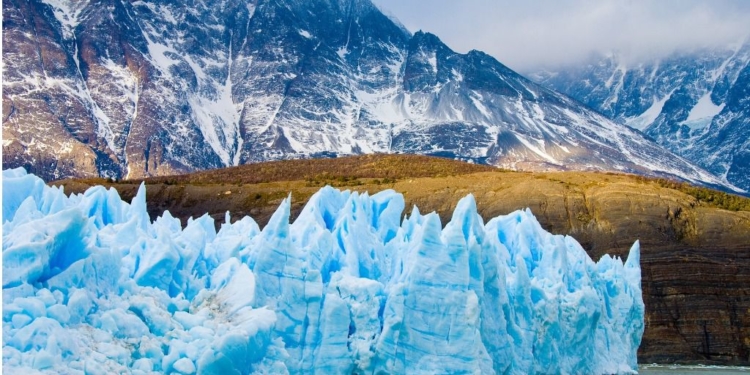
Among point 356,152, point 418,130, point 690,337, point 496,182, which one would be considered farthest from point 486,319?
point 418,130

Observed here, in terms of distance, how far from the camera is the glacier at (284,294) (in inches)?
697

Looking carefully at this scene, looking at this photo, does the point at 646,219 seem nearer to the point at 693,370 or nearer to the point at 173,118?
the point at 693,370

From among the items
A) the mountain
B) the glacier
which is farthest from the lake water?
the mountain

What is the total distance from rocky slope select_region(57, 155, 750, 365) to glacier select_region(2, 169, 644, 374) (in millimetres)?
32648

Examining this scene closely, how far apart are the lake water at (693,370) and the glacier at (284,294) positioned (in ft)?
67.7

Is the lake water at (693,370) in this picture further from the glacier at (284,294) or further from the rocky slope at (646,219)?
the glacier at (284,294)

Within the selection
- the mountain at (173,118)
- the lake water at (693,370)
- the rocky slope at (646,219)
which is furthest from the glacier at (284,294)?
the mountain at (173,118)

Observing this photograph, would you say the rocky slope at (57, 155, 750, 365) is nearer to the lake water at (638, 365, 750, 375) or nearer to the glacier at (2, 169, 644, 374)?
the lake water at (638, 365, 750, 375)

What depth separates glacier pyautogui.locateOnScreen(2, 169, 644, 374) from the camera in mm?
17703

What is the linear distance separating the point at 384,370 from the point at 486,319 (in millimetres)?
4626

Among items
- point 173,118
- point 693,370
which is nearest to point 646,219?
point 693,370

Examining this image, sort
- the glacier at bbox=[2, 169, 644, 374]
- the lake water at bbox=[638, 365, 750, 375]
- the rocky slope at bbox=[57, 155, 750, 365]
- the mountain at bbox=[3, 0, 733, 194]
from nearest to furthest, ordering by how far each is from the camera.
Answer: the glacier at bbox=[2, 169, 644, 374] < the lake water at bbox=[638, 365, 750, 375] < the rocky slope at bbox=[57, 155, 750, 365] < the mountain at bbox=[3, 0, 733, 194]

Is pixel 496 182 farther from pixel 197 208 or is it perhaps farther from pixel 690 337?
pixel 197 208

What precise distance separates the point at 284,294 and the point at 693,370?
42.1 m
